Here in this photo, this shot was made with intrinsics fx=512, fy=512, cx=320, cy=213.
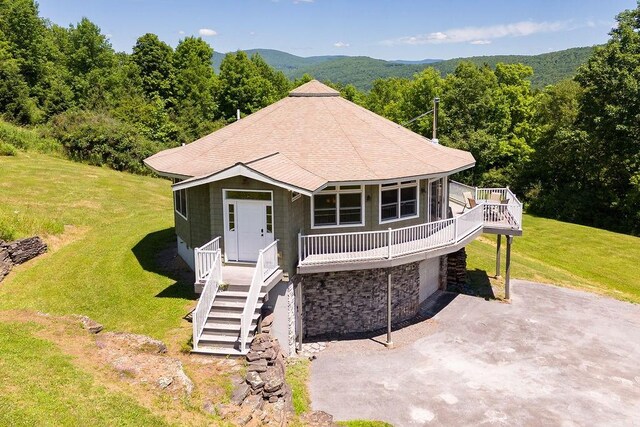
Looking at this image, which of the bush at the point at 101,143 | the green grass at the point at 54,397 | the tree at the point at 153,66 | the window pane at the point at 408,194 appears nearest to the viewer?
the green grass at the point at 54,397

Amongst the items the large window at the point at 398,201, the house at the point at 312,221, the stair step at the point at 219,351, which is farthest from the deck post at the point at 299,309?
the large window at the point at 398,201

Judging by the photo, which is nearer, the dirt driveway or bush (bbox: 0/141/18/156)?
the dirt driveway

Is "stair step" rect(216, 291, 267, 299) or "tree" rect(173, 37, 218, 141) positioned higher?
"tree" rect(173, 37, 218, 141)

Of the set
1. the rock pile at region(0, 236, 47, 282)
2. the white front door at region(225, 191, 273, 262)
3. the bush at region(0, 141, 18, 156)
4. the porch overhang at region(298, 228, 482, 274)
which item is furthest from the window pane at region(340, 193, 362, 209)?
the bush at region(0, 141, 18, 156)

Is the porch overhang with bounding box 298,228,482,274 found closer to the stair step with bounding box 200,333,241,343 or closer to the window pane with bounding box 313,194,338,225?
the window pane with bounding box 313,194,338,225

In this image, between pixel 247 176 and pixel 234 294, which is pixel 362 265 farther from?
pixel 247 176

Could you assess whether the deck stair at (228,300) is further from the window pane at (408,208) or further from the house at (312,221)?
the window pane at (408,208)
